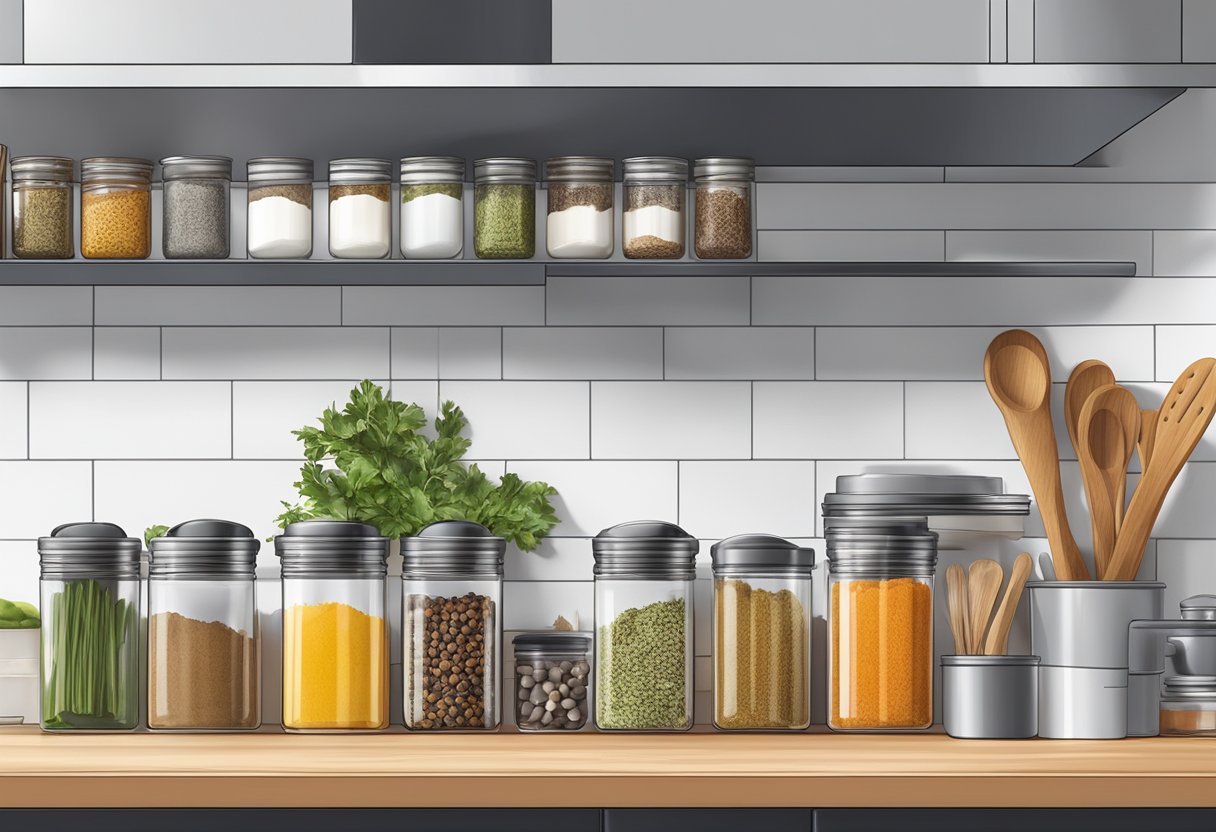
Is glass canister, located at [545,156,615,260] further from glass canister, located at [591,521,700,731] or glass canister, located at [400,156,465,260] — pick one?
glass canister, located at [591,521,700,731]

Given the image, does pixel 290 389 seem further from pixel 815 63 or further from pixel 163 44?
pixel 815 63

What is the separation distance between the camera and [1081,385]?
6.06ft

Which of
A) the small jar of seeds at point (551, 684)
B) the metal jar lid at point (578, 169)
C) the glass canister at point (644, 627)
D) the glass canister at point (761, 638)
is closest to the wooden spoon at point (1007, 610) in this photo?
the glass canister at point (761, 638)

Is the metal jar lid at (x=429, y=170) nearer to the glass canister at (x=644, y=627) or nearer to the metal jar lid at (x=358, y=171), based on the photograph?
the metal jar lid at (x=358, y=171)

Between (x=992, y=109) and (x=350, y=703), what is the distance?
3.60ft

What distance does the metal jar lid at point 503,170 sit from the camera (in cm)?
168

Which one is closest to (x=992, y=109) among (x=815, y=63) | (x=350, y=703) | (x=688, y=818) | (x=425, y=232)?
(x=815, y=63)

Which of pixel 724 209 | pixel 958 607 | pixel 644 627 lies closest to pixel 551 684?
pixel 644 627

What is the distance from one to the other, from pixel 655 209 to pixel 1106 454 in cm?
73

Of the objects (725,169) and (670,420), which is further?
(670,420)

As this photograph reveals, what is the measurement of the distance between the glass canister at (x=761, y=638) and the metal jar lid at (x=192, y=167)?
0.82m

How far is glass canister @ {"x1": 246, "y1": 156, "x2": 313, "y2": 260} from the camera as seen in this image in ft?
5.49

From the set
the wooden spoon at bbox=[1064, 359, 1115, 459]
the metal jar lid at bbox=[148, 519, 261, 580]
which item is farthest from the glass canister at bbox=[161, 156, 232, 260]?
the wooden spoon at bbox=[1064, 359, 1115, 459]

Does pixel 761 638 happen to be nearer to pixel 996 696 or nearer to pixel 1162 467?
pixel 996 696
